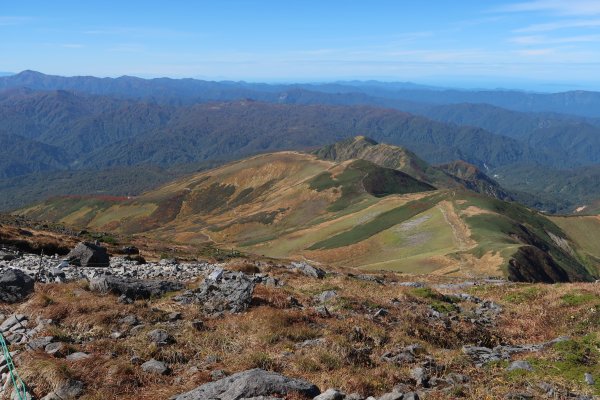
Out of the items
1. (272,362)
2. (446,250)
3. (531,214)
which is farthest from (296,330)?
(531,214)

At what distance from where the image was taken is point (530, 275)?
88.8m

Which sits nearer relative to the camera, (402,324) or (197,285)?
(402,324)

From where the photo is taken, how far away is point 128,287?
19.3m

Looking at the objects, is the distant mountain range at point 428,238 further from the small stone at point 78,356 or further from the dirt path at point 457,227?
the small stone at point 78,356

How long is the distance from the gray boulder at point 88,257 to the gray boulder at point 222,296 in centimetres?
1156

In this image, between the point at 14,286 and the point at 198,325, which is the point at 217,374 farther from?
the point at 14,286

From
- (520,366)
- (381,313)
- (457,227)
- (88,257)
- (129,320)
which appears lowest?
(457,227)

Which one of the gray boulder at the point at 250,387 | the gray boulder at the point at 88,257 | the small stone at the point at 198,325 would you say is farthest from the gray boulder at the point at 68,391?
the gray boulder at the point at 88,257

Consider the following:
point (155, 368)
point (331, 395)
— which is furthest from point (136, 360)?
point (331, 395)

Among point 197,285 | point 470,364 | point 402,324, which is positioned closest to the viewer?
point 470,364

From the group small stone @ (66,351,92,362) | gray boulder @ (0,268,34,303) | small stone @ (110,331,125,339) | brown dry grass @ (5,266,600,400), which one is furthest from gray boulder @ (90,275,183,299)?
small stone @ (66,351,92,362)

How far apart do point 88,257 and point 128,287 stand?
11.8 meters

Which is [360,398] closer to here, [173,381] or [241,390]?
[241,390]

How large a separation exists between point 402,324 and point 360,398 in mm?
7735
